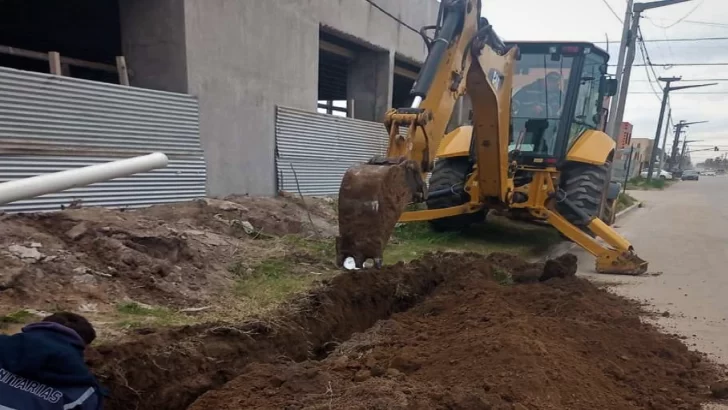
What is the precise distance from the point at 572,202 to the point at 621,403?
5.56 metres

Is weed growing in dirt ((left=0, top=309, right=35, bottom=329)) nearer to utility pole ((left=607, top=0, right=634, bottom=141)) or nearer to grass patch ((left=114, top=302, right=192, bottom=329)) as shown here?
grass patch ((left=114, top=302, right=192, bottom=329))

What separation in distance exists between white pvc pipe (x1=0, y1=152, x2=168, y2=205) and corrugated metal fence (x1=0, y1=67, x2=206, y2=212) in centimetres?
464

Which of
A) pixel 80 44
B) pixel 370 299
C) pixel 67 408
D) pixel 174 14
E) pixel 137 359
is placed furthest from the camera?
pixel 80 44

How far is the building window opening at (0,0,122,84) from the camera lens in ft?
31.8

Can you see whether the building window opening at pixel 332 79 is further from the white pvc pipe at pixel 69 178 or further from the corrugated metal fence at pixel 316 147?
the white pvc pipe at pixel 69 178

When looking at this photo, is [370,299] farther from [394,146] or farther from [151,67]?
[151,67]

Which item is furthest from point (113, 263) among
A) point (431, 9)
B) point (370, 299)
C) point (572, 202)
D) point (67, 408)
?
point (431, 9)

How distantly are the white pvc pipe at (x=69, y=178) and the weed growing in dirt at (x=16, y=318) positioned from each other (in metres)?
2.43

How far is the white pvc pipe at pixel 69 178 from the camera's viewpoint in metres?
1.74

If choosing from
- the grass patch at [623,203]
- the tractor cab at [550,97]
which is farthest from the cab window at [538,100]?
the grass patch at [623,203]

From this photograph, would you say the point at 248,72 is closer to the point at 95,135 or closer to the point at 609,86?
the point at 95,135

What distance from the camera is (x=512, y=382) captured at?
126 inches

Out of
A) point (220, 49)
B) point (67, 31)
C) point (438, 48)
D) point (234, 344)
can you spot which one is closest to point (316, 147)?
point (220, 49)

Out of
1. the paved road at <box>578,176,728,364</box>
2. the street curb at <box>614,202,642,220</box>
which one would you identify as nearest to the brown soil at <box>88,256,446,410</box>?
the paved road at <box>578,176,728,364</box>
